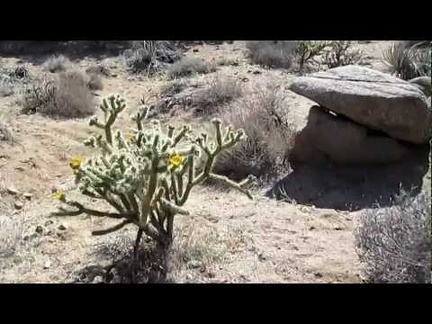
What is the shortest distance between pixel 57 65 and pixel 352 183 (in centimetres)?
702

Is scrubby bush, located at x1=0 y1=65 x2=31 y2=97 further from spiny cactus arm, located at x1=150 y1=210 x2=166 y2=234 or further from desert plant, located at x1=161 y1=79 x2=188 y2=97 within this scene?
spiny cactus arm, located at x1=150 y1=210 x2=166 y2=234

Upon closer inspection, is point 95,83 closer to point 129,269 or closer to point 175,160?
point 129,269

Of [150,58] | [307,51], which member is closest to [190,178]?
[307,51]

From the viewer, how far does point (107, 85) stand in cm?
1020

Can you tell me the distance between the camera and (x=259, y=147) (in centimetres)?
641

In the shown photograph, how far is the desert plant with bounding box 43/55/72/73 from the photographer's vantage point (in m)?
11.0

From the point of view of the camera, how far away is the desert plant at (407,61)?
8.29 m

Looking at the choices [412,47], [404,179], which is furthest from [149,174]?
[412,47]

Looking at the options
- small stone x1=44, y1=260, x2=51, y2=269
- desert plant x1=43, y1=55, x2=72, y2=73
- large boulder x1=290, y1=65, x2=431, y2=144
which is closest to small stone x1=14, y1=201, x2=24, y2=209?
small stone x1=44, y1=260, x2=51, y2=269

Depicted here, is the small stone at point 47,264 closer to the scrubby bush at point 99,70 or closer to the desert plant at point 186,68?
the desert plant at point 186,68

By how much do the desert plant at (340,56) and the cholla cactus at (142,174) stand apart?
5.61m

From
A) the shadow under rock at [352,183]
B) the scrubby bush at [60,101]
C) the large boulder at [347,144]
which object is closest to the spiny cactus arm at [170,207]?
the shadow under rock at [352,183]
